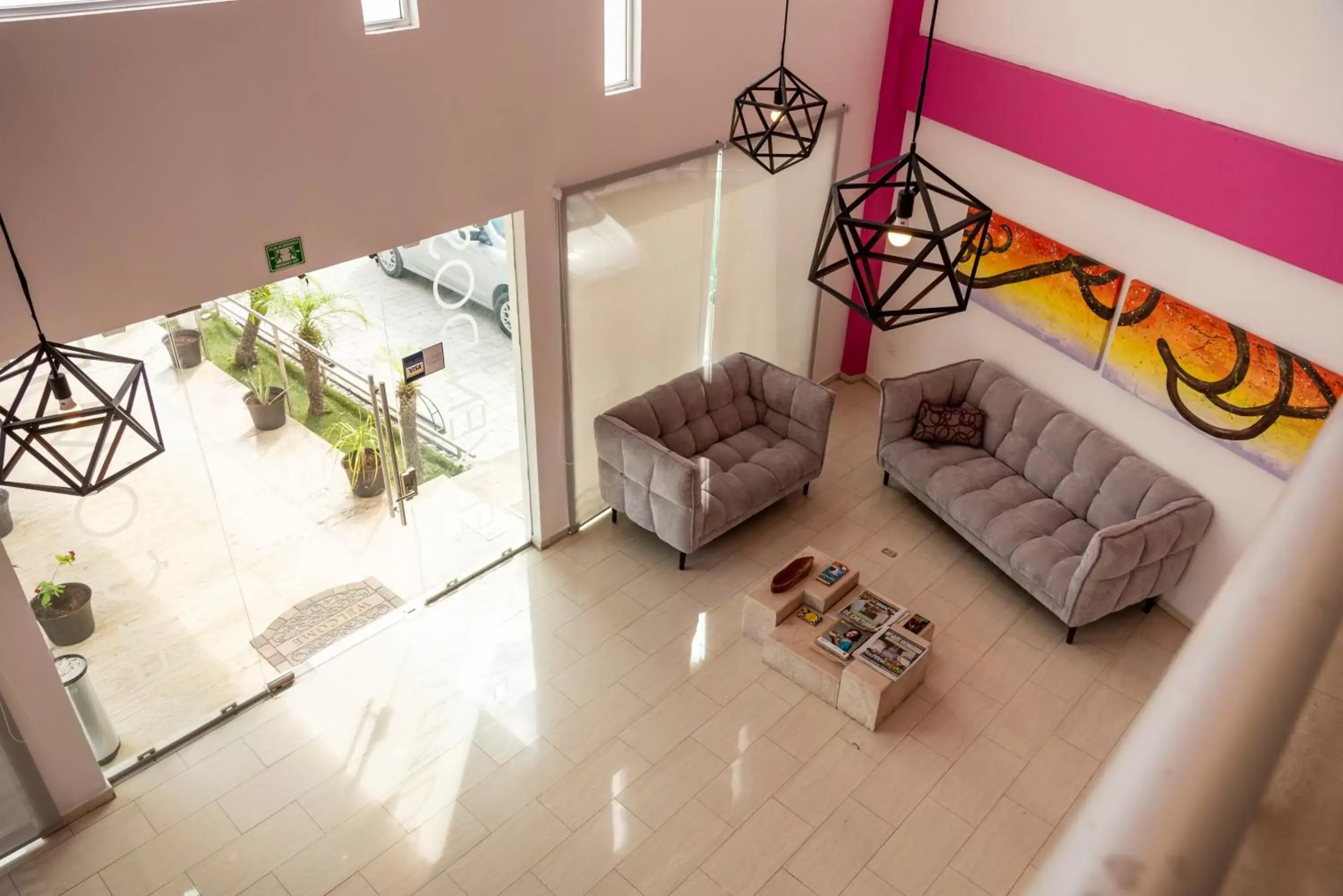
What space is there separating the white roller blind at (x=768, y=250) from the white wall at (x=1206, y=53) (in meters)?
1.63

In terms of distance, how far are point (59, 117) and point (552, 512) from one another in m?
4.05

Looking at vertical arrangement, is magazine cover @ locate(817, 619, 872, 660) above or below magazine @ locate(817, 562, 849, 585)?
below

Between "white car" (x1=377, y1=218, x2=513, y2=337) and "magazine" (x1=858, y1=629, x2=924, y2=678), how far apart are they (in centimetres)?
296

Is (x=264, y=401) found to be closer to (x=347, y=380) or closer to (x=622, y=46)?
(x=347, y=380)

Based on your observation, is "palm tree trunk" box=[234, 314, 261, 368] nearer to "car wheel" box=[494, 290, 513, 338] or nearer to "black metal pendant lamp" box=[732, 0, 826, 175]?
"car wheel" box=[494, 290, 513, 338]

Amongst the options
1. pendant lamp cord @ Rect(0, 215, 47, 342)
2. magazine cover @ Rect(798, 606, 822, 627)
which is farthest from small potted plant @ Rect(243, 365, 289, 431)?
magazine cover @ Rect(798, 606, 822, 627)

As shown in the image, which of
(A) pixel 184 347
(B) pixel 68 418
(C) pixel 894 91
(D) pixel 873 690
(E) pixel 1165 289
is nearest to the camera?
(B) pixel 68 418

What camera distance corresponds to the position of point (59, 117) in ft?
13.8

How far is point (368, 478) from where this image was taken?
6.56 metres

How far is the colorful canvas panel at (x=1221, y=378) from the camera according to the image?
6035mm

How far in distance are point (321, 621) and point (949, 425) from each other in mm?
4673

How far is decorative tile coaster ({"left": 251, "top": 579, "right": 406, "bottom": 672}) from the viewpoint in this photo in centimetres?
640

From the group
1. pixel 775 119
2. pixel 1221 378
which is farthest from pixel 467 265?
pixel 1221 378

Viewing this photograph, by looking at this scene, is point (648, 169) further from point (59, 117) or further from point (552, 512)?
point (59, 117)
